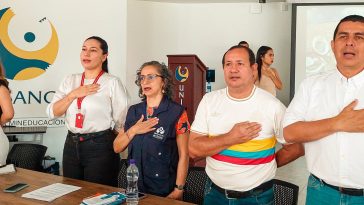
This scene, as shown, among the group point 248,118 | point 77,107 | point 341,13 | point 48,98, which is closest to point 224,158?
point 248,118

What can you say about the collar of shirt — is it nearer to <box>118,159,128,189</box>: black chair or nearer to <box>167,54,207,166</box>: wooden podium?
<box>118,159,128,189</box>: black chair

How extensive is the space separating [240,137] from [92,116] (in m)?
1.27

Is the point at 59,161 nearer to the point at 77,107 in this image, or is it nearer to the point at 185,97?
the point at 185,97

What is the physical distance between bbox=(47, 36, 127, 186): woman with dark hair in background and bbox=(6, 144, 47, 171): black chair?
0.51 meters

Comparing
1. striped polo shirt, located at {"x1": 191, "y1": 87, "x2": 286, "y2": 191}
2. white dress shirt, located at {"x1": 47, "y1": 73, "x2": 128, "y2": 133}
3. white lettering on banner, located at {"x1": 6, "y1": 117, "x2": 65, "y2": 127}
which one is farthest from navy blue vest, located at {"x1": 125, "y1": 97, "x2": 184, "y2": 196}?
white lettering on banner, located at {"x1": 6, "y1": 117, "x2": 65, "y2": 127}

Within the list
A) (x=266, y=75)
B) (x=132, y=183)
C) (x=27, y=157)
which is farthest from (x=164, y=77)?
(x=266, y=75)

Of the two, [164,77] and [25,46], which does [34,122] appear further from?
[164,77]

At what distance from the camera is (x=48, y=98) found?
18.1ft

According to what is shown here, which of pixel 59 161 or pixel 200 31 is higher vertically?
pixel 200 31

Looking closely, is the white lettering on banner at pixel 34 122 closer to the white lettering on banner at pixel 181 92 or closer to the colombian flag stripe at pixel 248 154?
the white lettering on banner at pixel 181 92

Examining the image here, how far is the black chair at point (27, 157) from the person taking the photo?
3.31 m

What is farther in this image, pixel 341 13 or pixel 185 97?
pixel 341 13

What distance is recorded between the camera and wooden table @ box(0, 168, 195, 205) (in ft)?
7.04

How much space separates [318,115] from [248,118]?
0.37 meters
